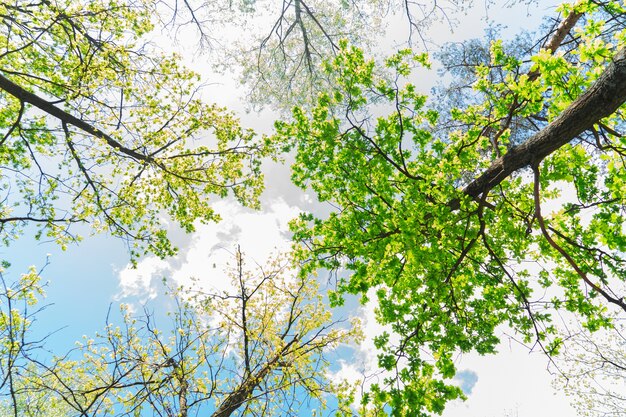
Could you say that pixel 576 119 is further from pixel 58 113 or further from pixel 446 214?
pixel 58 113

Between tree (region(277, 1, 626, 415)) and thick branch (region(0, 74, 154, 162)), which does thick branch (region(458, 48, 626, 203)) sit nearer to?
tree (region(277, 1, 626, 415))

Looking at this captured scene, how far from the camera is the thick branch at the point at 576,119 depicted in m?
3.13

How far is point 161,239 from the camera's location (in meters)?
8.74

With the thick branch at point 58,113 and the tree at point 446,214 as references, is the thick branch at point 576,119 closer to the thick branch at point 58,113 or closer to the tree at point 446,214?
the tree at point 446,214

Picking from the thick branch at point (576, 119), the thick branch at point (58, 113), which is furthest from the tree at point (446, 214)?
the thick branch at point (58, 113)

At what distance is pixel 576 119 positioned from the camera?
3.50 m

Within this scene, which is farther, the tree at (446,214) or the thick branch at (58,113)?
the thick branch at (58,113)

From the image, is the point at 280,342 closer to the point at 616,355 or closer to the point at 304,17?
the point at 304,17

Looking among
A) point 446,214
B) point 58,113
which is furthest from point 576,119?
point 58,113

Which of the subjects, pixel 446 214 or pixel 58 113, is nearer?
pixel 446 214

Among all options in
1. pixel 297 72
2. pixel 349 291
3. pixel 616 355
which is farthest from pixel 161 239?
pixel 616 355

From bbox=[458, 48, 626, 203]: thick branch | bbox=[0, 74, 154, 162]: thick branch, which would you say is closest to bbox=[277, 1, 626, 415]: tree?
bbox=[458, 48, 626, 203]: thick branch

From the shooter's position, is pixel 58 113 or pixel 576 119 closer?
A: pixel 576 119

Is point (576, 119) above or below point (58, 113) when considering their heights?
below
